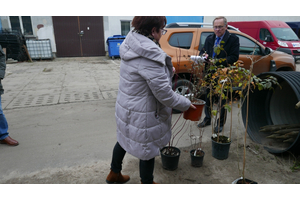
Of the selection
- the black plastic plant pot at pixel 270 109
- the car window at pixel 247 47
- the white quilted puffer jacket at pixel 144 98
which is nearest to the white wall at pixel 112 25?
the car window at pixel 247 47

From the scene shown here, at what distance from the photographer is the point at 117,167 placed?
2.28 metres

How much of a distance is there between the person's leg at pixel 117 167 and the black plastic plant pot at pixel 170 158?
0.50 metres

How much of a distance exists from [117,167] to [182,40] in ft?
11.1

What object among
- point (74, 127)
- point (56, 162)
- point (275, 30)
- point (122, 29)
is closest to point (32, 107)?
point (74, 127)

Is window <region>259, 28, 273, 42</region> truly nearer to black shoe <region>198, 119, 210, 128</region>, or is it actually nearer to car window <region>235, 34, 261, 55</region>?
car window <region>235, 34, 261, 55</region>

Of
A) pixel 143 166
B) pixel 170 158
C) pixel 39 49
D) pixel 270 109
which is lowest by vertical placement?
pixel 39 49

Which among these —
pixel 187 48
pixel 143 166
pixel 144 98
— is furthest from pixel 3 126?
pixel 187 48

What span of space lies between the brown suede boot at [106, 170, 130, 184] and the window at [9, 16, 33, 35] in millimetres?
14018

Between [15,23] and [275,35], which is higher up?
[15,23]

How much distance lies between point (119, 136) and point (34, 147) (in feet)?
6.54

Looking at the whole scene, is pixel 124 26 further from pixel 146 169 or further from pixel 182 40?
pixel 146 169

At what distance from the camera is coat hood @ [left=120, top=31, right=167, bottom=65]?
5.27 ft

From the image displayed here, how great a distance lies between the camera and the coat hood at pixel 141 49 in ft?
5.27

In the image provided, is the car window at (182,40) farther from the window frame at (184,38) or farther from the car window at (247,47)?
the car window at (247,47)
